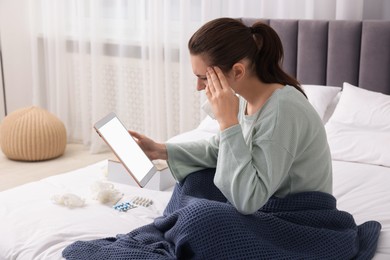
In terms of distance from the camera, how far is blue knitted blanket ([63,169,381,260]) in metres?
1.57

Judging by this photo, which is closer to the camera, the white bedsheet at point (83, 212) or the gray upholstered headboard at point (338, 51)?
the white bedsheet at point (83, 212)

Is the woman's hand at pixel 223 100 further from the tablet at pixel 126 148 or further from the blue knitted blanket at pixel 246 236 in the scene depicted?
the tablet at pixel 126 148

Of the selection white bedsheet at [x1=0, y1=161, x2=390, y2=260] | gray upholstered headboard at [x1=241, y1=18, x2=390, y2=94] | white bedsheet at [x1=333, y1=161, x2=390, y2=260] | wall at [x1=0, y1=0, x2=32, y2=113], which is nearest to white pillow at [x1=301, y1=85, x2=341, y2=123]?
gray upholstered headboard at [x1=241, y1=18, x2=390, y2=94]

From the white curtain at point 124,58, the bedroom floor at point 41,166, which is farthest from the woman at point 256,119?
the bedroom floor at point 41,166

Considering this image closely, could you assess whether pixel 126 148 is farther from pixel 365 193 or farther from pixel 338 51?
pixel 338 51

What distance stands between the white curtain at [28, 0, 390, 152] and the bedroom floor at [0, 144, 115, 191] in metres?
0.13

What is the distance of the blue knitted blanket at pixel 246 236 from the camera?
1.57m

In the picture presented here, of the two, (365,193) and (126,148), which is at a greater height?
(126,148)

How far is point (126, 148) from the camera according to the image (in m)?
1.86

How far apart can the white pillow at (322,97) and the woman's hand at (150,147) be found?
4.10ft

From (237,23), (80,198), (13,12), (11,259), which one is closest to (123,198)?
(80,198)

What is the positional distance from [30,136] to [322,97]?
206cm

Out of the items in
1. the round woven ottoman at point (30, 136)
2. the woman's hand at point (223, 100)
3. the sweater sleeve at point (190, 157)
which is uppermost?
the woman's hand at point (223, 100)

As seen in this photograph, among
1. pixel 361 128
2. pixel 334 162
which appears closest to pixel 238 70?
pixel 334 162
